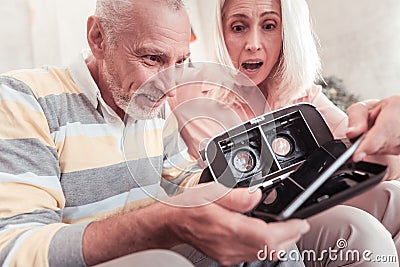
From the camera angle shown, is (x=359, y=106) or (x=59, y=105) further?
(x=59, y=105)

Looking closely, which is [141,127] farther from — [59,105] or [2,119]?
[2,119]

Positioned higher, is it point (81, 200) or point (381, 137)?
point (381, 137)

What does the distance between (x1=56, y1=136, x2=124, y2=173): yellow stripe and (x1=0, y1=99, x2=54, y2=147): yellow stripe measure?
0.12 ft

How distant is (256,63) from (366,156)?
47 centimetres

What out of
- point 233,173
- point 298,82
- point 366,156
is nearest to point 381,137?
point 366,156

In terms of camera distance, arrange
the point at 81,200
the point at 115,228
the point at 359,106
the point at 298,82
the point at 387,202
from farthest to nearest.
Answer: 1. the point at 298,82
2. the point at 387,202
3. the point at 81,200
4. the point at 359,106
5. the point at 115,228

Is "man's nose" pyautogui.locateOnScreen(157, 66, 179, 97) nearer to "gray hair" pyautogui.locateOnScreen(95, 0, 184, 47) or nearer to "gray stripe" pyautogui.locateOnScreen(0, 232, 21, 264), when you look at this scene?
"gray hair" pyautogui.locateOnScreen(95, 0, 184, 47)

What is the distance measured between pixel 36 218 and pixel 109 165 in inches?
7.5

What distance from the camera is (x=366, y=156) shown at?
21.6 inches

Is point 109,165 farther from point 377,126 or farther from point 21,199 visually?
point 377,126

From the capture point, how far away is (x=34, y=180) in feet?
2.08

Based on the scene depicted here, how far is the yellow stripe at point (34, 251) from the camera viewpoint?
52cm

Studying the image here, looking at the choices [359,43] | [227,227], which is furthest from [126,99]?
[359,43]

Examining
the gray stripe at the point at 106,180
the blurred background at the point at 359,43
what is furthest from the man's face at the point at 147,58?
the blurred background at the point at 359,43
